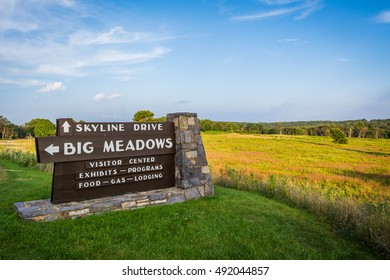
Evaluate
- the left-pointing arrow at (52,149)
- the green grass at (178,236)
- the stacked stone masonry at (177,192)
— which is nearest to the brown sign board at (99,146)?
the left-pointing arrow at (52,149)

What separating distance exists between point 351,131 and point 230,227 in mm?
82911

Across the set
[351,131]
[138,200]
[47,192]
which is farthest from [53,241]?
[351,131]

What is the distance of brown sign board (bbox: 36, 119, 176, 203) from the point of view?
Result: 22.0ft

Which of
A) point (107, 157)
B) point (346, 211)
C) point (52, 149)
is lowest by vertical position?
point (346, 211)

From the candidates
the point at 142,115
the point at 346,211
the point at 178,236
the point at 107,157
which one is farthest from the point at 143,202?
the point at 142,115

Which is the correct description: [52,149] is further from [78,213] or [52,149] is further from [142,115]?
[142,115]

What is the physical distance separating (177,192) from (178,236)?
255 cm

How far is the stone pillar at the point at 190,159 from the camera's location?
850 cm

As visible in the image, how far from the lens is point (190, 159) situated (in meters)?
8.66

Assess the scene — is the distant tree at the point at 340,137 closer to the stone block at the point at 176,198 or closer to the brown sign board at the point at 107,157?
the brown sign board at the point at 107,157

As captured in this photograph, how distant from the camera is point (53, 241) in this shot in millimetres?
5215

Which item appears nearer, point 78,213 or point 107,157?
point 78,213

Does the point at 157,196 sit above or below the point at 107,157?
below

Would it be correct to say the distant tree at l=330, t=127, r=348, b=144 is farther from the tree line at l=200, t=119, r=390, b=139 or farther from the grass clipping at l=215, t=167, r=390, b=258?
the grass clipping at l=215, t=167, r=390, b=258
